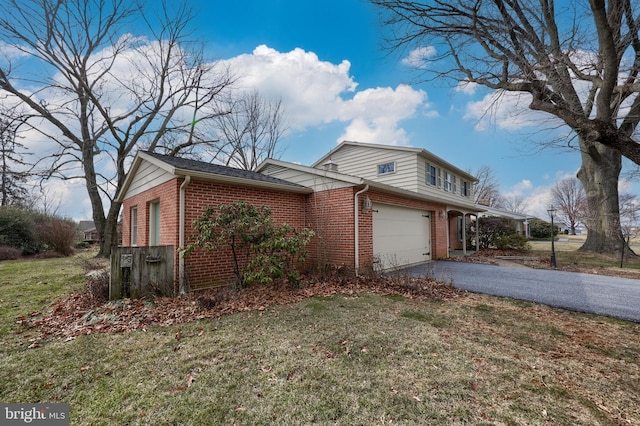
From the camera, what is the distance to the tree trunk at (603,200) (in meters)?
12.7

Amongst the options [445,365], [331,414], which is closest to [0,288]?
[331,414]

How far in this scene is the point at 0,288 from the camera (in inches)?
272

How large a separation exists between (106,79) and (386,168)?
1657 centimetres

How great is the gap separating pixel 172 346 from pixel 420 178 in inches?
451

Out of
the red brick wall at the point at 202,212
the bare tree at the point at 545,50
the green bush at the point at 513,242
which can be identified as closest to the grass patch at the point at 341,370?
the red brick wall at the point at 202,212

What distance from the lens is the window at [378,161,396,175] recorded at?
1288 centimetres

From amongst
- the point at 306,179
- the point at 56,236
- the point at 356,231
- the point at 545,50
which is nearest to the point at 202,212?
the point at 306,179

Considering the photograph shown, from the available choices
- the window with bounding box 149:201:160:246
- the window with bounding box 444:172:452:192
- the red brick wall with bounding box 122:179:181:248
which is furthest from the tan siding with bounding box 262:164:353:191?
the window with bounding box 444:172:452:192

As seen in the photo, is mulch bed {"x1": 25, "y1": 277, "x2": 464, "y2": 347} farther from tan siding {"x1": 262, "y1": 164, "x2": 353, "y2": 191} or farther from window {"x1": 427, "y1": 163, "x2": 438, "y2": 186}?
window {"x1": 427, "y1": 163, "x2": 438, "y2": 186}

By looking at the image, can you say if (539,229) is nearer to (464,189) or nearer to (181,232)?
(464,189)

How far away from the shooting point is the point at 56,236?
587 inches

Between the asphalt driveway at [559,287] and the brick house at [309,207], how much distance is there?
2.09 m

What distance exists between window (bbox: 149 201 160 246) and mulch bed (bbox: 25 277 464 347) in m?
2.30

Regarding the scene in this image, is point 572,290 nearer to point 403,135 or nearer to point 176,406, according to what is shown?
point 176,406
